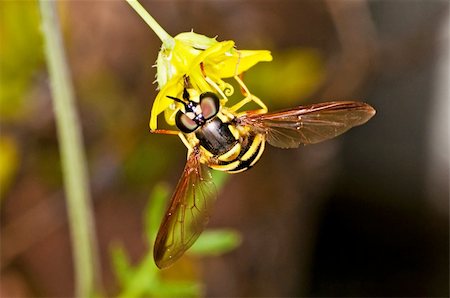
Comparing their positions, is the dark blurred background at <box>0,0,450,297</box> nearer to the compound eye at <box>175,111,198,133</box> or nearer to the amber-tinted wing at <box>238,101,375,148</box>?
the amber-tinted wing at <box>238,101,375,148</box>

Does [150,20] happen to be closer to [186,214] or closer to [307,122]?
[186,214]

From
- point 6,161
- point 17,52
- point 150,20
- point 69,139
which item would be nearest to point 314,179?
point 6,161

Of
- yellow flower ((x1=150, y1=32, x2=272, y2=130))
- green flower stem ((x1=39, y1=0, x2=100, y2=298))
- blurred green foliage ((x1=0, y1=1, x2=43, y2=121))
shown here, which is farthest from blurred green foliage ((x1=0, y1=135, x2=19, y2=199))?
yellow flower ((x1=150, y1=32, x2=272, y2=130))

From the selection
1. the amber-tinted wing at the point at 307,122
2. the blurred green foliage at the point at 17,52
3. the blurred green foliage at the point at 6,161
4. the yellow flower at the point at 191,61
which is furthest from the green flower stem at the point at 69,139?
the blurred green foliage at the point at 6,161

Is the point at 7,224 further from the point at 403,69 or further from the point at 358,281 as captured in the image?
the point at 403,69

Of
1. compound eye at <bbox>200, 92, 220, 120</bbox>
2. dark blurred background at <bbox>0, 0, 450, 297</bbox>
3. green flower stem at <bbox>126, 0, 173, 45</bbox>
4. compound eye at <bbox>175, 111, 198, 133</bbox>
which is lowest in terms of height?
compound eye at <bbox>175, 111, 198, 133</bbox>

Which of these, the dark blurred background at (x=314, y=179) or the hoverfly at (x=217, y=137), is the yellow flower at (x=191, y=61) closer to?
the hoverfly at (x=217, y=137)
